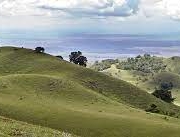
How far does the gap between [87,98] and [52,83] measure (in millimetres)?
12445

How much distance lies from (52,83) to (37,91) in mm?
10043

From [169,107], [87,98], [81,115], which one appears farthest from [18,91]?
[169,107]

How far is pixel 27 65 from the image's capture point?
142 meters

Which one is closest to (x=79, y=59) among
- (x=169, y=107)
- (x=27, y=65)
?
(x=27, y=65)

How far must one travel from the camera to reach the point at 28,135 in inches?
1337

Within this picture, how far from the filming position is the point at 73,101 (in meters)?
86.8

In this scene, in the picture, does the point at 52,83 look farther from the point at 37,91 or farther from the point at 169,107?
the point at 169,107

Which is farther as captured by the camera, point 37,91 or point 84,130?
point 37,91

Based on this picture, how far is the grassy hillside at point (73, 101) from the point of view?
58.2 metres

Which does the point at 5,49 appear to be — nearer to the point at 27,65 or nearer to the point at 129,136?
the point at 27,65

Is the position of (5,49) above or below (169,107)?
above

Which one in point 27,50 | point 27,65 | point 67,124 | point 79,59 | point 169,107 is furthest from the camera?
point 79,59

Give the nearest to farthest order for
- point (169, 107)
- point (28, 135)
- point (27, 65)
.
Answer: point (28, 135)
point (169, 107)
point (27, 65)

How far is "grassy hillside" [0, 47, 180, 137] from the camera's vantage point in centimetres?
5819
